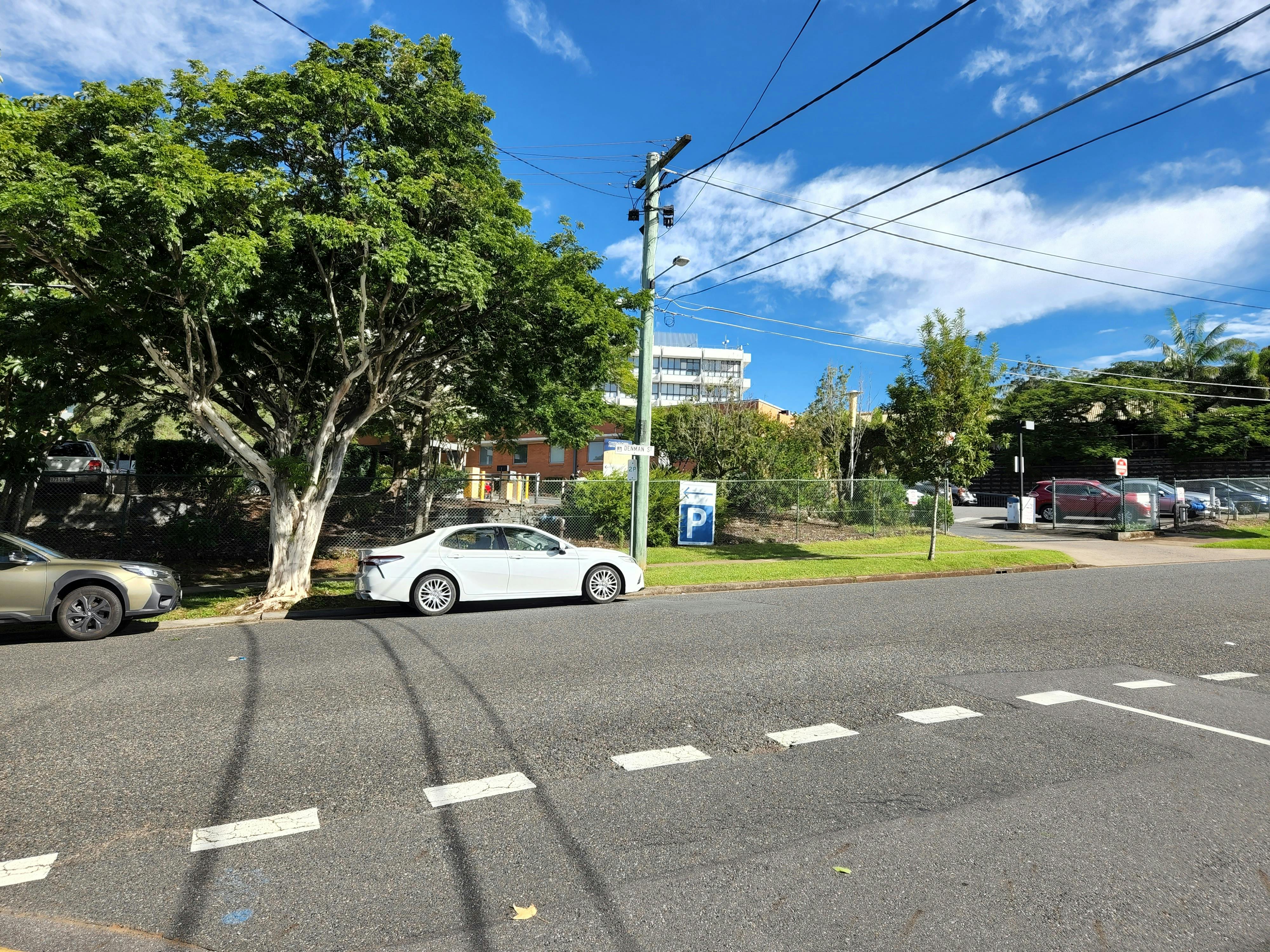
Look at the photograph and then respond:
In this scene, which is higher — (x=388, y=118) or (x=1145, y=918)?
(x=388, y=118)

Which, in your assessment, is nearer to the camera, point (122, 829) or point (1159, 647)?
point (122, 829)

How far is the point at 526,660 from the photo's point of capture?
25.2ft

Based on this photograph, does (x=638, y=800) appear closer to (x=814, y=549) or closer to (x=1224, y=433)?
(x=814, y=549)

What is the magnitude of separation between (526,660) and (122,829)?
163 inches

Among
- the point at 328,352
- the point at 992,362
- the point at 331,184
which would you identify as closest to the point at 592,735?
the point at 331,184

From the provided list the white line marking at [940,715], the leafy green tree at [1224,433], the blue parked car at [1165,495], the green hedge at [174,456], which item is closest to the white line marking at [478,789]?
the white line marking at [940,715]

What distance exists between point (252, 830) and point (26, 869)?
0.89m

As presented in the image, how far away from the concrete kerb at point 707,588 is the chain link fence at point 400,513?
10.0ft

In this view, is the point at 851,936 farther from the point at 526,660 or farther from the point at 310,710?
the point at 526,660

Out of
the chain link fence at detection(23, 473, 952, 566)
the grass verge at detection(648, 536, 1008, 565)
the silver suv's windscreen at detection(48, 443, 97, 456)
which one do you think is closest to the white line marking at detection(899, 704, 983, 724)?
→ the chain link fence at detection(23, 473, 952, 566)

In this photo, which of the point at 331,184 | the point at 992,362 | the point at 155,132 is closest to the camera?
the point at 155,132

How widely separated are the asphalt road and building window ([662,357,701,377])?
60.2 m

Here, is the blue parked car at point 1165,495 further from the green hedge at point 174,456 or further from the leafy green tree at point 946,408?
the green hedge at point 174,456

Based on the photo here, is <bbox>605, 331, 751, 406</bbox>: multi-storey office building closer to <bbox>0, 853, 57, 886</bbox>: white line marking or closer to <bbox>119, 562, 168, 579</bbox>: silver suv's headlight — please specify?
<bbox>119, 562, 168, 579</bbox>: silver suv's headlight
